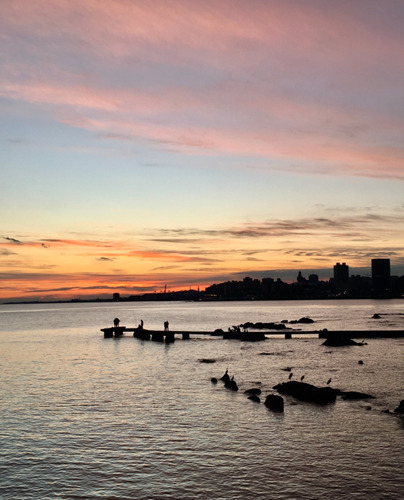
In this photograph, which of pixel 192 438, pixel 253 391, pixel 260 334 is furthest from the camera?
pixel 260 334

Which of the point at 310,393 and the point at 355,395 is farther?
the point at 355,395

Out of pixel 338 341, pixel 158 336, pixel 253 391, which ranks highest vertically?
pixel 338 341

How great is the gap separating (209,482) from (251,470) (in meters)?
2.48

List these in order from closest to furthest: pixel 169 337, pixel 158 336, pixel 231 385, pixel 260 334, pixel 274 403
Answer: pixel 274 403 → pixel 231 385 → pixel 169 337 → pixel 260 334 → pixel 158 336

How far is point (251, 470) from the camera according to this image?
2411 cm

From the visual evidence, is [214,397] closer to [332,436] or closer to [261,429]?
[261,429]

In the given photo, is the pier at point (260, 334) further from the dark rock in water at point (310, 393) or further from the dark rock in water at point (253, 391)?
the dark rock in water at point (310, 393)

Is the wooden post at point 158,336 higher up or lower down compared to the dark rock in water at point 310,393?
lower down

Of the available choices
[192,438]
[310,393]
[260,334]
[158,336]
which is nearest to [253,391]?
[310,393]

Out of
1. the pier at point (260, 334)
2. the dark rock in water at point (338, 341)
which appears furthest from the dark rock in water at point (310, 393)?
the pier at point (260, 334)

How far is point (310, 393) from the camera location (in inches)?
1510

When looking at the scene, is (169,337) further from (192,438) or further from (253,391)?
(192,438)

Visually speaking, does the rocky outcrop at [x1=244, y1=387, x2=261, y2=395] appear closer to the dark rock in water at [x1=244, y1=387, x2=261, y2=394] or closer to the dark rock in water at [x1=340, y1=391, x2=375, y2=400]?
the dark rock in water at [x1=244, y1=387, x2=261, y2=394]

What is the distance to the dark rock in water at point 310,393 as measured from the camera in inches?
1484
